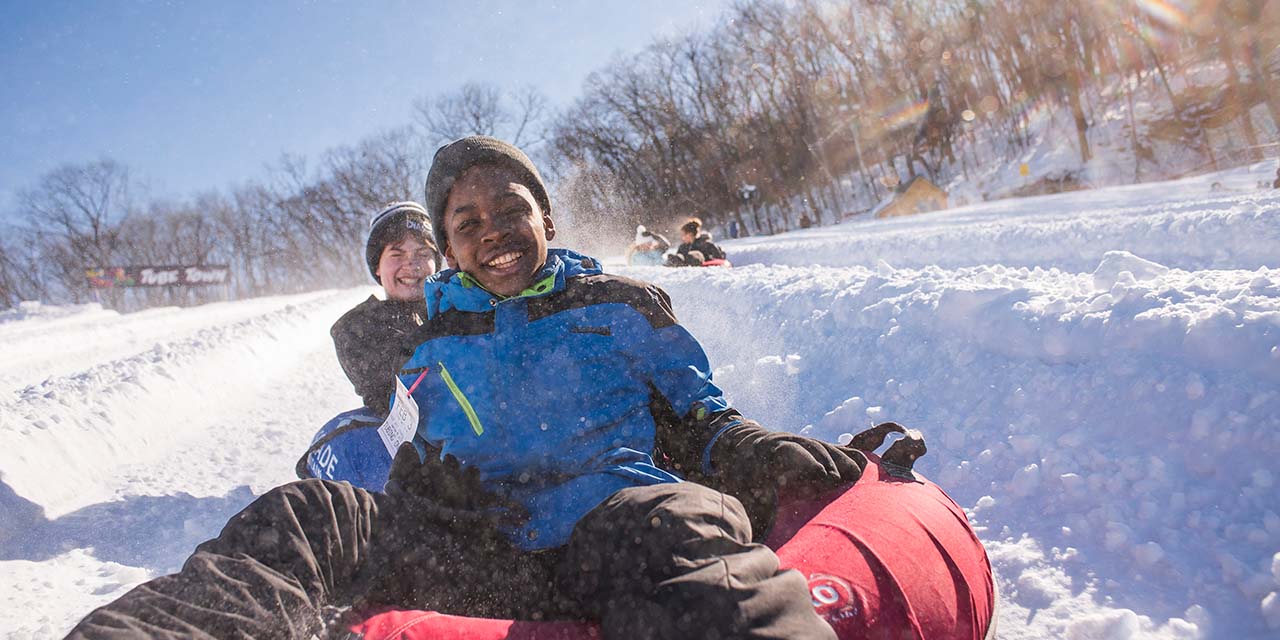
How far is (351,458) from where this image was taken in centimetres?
282

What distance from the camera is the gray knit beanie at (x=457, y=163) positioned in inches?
85.0

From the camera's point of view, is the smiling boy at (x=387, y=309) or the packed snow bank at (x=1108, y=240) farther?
the packed snow bank at (x=1108, y=240)

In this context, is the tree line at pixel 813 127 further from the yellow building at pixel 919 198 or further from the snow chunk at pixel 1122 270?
the snow chunk at pixel 1122 270

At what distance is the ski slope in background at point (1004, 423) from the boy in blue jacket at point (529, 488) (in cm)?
83

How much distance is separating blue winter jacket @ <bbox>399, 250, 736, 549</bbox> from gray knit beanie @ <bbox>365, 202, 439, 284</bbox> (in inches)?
71.6

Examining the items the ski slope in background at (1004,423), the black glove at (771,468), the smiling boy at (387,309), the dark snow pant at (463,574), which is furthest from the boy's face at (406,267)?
the black glove at (771,468)

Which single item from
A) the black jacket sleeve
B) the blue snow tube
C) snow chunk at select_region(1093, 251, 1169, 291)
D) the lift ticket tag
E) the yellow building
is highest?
the black jacket sleeve

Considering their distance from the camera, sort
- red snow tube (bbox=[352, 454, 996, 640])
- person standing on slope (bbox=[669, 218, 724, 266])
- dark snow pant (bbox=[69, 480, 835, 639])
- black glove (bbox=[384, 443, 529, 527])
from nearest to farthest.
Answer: dark snow pant (bbox=[69, 480, 835, 639]), red snow tube (bbox=[352, 454, 996, 640]), black glove (bbox=[384, 443, 529, 527]), person standing on slope (bbox=[669, 218, 724, 266])

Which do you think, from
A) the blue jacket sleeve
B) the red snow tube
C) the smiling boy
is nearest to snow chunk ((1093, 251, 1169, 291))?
the red snow tube

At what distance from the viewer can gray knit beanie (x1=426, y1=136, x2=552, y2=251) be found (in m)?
2.16

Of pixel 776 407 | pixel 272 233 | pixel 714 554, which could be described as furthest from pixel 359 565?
pixel 272 233

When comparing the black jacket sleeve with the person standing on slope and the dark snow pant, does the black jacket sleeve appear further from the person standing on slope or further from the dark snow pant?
the person standing on slope

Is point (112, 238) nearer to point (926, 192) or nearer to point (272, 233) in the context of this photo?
point (272, 233)

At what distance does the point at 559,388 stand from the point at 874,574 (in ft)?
3.09
